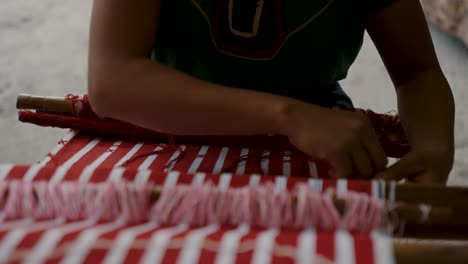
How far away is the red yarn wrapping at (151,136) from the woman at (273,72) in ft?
0.22

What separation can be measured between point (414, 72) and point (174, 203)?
0.51m

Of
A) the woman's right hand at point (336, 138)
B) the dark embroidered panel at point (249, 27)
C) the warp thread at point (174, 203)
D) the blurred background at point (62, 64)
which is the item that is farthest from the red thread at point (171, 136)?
the blurred background at point (62, 64)

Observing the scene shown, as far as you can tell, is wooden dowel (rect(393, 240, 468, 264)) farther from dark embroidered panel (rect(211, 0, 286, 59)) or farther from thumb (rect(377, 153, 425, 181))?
dark embroidered panel (rect(211, 0, 286, 59))

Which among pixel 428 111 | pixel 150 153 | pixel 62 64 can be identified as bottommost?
pixel 62 64

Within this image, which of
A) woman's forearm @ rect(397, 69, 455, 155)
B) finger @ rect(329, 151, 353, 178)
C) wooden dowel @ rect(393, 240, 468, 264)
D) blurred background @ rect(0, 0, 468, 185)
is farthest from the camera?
blurred background @ rect(0, 0, 468, 185)

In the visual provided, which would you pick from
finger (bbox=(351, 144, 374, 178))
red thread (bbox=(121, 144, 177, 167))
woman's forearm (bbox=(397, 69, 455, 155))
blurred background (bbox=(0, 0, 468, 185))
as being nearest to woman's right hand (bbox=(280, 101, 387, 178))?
finger (bbox=(351, 144, 374, 178))

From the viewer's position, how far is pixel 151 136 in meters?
0.84

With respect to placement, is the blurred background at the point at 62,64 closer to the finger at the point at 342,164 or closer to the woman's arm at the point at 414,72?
the woman's arm at the point at 414,72

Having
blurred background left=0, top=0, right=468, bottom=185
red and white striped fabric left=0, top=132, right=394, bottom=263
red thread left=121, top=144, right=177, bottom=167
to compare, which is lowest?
blurred background left=0, top=0, right=468, bottom=185

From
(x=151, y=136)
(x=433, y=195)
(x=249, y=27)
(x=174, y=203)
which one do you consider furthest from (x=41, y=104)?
(x=433, y=195)

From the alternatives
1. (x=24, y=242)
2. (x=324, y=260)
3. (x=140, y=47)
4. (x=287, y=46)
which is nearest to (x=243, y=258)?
(x=324, y=260)

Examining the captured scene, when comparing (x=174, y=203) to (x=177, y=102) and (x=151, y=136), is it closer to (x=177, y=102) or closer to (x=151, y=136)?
(x=177, y=102)

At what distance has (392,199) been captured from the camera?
1.60 ft

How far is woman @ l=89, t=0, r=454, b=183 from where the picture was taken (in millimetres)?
583
